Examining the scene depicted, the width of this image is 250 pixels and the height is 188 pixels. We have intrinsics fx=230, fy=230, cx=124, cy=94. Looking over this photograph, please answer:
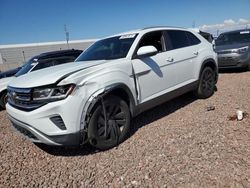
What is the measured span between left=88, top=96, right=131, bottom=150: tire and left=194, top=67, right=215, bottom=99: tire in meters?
2.42

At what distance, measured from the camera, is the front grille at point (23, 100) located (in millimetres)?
3068

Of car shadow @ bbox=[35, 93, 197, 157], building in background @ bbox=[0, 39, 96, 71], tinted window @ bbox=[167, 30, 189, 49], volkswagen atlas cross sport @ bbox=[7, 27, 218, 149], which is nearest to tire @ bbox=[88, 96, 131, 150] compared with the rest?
volkswagen atlas cross sport @ bbox=[7, 27, 218, 149]

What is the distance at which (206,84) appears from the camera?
555cm

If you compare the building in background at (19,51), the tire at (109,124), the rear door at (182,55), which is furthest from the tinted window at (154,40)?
the building in background at (19,51)

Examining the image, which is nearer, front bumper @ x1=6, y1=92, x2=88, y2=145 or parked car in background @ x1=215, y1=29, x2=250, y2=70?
front bumper @ x1=6, y1=92, x2=88, y2=145

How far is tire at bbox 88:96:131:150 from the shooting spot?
322 centimetres

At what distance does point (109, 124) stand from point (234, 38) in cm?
842

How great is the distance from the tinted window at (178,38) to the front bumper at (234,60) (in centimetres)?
424

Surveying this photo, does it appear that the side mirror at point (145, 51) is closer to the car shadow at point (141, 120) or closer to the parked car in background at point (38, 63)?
the car shadow at point (141, 120)

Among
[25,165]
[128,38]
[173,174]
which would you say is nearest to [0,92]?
[25,165]

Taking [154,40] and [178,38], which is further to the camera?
[178,38]

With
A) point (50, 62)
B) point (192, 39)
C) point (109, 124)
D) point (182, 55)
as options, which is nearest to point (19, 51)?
point (50, 62)

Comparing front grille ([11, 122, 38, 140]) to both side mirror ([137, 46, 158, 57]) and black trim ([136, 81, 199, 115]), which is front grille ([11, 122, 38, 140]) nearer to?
black trim ([136, 81, 199, 115])

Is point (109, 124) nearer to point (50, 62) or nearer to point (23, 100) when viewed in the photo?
point (23, 100)
